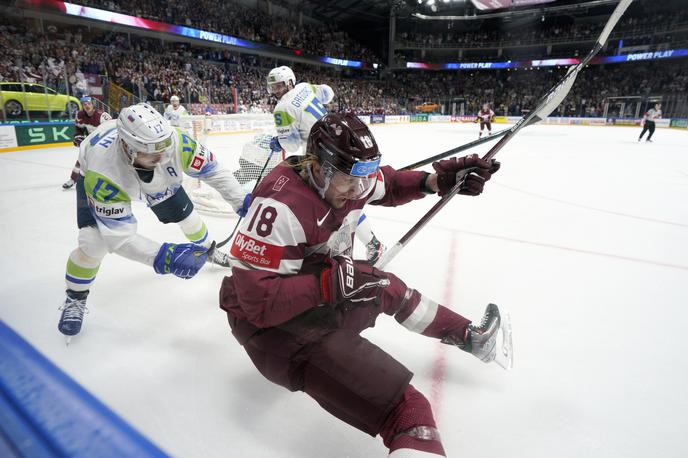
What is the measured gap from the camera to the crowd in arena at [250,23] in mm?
18891

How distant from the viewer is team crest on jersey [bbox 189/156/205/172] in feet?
7.73

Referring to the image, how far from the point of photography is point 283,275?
4.16ft

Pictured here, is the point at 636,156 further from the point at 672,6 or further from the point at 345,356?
the point at 672,6

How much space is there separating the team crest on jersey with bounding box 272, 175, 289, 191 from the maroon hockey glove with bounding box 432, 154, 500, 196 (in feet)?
3.15

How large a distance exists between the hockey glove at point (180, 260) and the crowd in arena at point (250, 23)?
65.4ft

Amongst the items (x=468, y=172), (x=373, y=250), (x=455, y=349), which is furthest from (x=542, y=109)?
(x=455, y=349)

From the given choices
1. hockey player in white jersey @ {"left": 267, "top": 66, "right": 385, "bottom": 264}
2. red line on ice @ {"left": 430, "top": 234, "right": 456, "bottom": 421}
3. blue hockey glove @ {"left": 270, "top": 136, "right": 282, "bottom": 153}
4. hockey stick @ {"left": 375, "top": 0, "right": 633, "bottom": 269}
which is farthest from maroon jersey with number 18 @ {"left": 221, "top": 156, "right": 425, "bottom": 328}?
blue hockey glove @ {"left": 270, "top": 136, "right": 282, "bottom": 153}

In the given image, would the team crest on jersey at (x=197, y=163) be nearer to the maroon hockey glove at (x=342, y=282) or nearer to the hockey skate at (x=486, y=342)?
the maroon hockey glove at (x=342, y=282)

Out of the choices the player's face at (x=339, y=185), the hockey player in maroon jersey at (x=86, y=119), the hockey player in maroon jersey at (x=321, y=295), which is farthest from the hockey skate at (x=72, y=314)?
the hockey player in maroon jersey at (x=86, y=119)

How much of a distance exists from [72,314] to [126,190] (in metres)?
0.74

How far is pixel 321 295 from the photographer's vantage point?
3.98ft

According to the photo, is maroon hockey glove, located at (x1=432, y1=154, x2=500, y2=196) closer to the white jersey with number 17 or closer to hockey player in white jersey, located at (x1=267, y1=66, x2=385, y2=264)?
hockey player in white jersey, located at (x1=267, y1=66, x2=385, y2=264)

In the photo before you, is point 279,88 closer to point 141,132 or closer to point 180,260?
point 141,132

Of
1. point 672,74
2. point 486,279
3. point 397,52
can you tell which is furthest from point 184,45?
point 672,74
